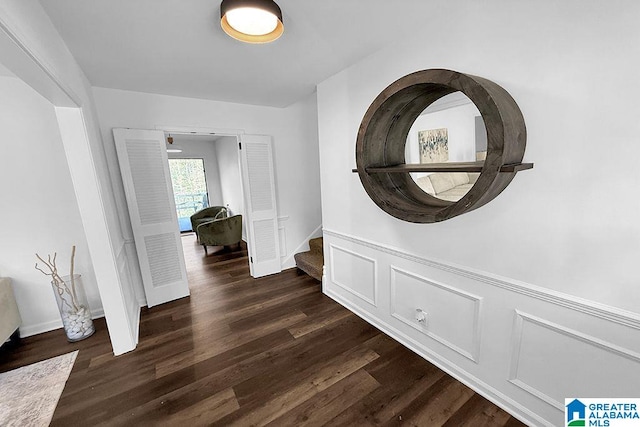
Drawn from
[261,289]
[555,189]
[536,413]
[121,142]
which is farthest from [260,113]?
[536,413]

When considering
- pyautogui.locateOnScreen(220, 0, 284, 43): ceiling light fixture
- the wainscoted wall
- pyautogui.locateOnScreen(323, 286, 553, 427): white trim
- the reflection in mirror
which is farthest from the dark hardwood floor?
pyautogui.locateOnScreen(220, 0, 284, 43): ceiling light fixture

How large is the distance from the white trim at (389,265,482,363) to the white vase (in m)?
2.81

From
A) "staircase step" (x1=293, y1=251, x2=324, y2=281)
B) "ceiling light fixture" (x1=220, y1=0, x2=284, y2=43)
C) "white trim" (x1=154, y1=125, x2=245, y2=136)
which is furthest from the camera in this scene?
"staircase step" (x1=293, y1=251, x2=324, y2=281)

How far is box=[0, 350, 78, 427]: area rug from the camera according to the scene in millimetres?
1528

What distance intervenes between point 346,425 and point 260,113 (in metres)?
3.31

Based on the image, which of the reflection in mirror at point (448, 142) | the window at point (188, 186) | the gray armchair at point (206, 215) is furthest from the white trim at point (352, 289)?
the window at point (188, 186)

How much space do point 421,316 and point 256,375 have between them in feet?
4.23

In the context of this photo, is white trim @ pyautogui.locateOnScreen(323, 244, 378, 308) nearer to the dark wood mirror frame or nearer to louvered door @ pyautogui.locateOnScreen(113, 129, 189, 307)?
the dark wood mirror frame

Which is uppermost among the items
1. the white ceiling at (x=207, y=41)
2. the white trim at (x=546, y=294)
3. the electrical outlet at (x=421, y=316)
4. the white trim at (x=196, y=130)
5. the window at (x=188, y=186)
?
the white ceiling at (x=207, y=41)

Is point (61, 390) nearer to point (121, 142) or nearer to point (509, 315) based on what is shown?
point (121, 142)

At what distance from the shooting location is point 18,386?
1769 millimetres

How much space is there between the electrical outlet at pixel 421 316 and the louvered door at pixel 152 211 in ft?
8.60

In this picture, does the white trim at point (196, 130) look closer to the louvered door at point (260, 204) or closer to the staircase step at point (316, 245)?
the louvered door at point (260, 204)

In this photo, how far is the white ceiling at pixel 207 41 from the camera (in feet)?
4.47
